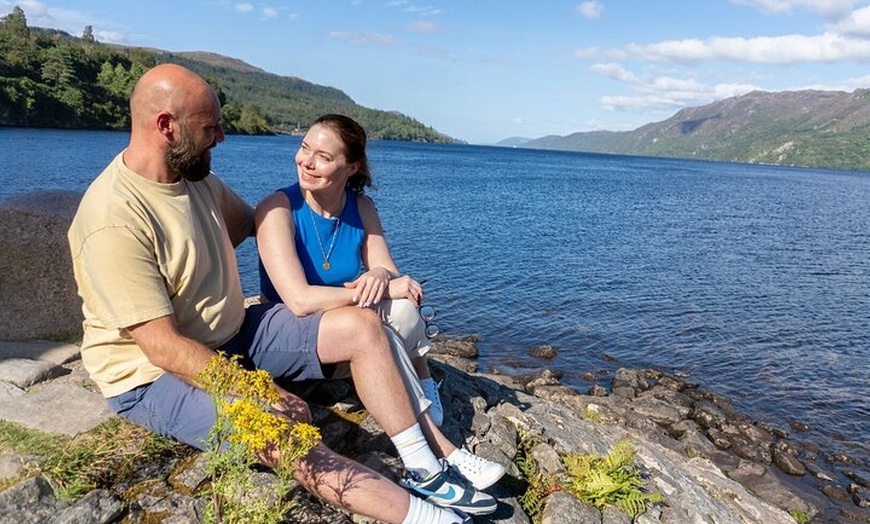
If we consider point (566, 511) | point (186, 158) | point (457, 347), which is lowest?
point (457, 347)

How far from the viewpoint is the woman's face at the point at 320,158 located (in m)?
4.96

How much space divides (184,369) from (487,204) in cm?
4491

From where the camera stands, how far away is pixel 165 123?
393 centimetres

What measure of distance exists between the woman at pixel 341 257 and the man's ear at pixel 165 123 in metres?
1.13

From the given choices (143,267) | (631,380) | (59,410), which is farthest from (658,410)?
(143,267)

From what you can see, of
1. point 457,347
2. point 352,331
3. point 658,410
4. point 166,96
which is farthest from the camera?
point 457,347

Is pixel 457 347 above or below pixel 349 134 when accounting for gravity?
below

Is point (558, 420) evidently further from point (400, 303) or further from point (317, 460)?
point (317, 460)

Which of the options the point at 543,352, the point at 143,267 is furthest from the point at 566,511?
the point at 543,352

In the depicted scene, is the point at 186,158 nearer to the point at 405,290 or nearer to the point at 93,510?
the point at 405,290

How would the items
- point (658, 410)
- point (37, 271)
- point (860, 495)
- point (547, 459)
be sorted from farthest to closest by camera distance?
point (658, 410) < point (860, 495) < point (37, 271) < point (547, 459)

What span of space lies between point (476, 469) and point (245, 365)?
1829 millimetres

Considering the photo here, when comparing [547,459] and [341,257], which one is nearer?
[341,257]

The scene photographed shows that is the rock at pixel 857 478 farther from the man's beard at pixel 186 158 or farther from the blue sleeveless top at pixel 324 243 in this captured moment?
the man's beard at pixel 186 158
